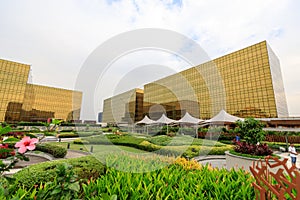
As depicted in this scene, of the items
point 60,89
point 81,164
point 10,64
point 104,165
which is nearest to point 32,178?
point 81,164

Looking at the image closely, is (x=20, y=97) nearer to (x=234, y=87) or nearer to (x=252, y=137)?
(x=252, y=137)

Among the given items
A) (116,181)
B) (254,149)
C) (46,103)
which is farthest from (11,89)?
(254,149)

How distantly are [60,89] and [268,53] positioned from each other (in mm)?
79517

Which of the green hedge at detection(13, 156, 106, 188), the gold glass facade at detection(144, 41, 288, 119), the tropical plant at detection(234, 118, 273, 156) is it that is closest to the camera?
the green hedge at detection(13, 156, 106, 188)

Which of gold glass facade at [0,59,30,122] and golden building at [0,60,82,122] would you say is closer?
gold glass facade at [0,59,30,122]

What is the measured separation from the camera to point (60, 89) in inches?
2832

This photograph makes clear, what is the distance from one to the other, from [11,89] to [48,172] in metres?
62.3

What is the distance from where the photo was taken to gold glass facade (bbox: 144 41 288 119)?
1499 inches

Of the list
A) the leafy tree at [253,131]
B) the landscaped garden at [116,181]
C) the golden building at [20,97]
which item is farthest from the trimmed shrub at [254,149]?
the golden building at [20,97]

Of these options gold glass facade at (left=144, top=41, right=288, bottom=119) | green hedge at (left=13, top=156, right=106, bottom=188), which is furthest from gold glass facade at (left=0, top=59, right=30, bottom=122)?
green hedge at (left=13, top=156, right=106, bottom=188)

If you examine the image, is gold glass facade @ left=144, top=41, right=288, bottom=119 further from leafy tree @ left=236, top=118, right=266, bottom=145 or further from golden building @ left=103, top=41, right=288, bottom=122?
leafy tree @ left=236, top=118, right=266, bottom=145

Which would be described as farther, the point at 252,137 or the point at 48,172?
the point at 252,137

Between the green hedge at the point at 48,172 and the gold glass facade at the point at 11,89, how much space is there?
59.4m

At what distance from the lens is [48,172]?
3273mm
